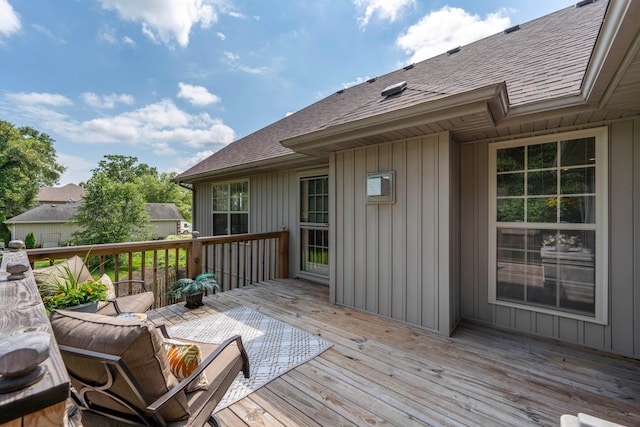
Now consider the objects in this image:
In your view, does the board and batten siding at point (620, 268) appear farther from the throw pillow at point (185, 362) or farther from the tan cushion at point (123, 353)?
the tan cushion at point (123, 353)

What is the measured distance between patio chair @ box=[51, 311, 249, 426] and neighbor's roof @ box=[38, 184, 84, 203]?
34.7 meters

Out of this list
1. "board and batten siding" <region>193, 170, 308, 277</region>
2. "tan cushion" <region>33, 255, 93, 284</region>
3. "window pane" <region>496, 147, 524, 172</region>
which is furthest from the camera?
"board and batten siding" <region>193, 170, 308, 277</region>

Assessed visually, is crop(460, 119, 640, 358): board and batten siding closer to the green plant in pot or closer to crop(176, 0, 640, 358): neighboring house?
crop(176, 0, 640, 358): neighboring house

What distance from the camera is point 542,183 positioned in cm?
315

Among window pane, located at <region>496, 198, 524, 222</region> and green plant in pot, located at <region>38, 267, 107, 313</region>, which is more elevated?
window pane, located at <region>496, 198, 524, 222</region>

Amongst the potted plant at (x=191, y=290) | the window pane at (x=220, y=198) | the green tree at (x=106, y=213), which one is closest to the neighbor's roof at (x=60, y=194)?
the green tree at (x=106, y=213)

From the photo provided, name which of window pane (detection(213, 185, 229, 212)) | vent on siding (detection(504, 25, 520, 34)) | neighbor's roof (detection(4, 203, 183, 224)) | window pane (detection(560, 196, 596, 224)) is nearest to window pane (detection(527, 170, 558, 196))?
window pane (detection(560, 196, 596, 224))

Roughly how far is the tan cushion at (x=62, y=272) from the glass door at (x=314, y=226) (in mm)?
3529

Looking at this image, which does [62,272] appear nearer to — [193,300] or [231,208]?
[193,300]

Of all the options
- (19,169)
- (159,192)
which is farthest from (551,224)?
(159,192)

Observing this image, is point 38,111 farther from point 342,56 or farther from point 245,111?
point 342,56

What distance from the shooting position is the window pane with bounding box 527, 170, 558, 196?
3080 mm

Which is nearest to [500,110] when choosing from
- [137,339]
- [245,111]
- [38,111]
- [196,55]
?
[137,339]

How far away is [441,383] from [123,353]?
2.37 meters
